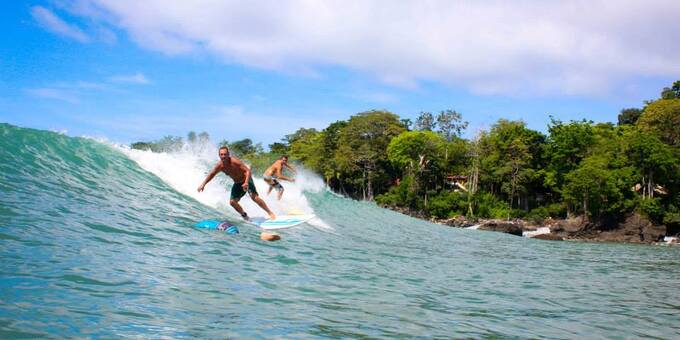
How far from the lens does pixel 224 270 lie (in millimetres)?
7391

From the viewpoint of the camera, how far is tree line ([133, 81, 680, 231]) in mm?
46500

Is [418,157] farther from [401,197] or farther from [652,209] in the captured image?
[652,209]

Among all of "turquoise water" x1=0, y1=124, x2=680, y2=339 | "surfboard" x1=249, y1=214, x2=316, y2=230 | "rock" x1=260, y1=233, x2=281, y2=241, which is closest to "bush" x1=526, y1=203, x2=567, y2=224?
"turquoise water" x1=0, y1=124, x2=680, y2=339

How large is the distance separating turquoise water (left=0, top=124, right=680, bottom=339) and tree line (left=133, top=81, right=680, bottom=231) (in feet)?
120

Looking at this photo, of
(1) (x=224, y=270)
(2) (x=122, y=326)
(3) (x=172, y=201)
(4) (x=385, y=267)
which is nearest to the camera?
(2) (x=122, y=326)

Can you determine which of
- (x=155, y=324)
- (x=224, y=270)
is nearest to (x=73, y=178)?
(x=224, y=270)

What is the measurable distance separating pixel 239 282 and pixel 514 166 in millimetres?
54009

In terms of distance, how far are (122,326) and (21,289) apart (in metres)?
1.25

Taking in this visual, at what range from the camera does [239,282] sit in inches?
265

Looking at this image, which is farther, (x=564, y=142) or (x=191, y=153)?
(x=564, y=142)

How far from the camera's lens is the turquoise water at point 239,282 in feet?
15.8

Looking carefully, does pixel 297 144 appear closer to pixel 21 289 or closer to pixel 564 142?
pixel 564 142

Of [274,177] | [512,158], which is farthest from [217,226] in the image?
[512,158]

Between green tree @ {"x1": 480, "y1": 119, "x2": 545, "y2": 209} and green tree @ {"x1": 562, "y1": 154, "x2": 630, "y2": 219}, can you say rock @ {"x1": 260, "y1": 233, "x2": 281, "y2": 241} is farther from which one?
green tree @ {"x1": 480, "y1": 119, "x2": 545, "y2": 209}
